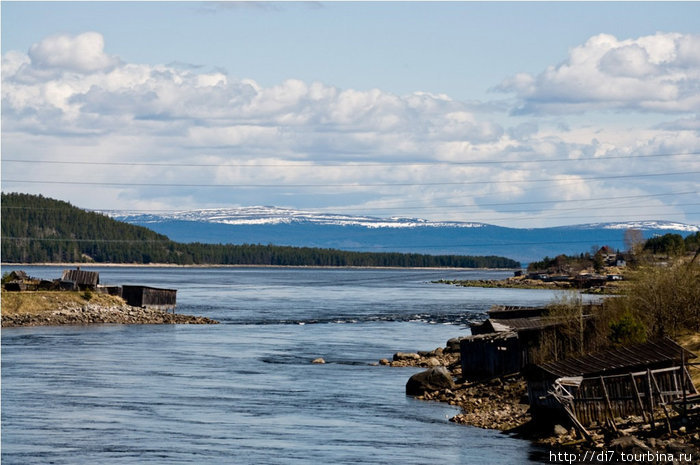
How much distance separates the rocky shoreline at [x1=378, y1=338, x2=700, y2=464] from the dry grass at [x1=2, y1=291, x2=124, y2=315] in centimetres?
4232

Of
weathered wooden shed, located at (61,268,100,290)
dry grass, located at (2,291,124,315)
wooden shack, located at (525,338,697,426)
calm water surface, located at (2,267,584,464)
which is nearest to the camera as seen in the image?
wooden shack, located at (525,338,697,426)

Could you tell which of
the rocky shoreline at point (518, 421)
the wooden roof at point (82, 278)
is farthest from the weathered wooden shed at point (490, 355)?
the wooden roof at point (82, 278)

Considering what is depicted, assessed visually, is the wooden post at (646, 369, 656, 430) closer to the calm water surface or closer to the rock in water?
the calm water surface

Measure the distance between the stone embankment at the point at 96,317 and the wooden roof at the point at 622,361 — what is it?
2480 inches

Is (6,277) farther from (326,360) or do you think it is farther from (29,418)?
(29,418)

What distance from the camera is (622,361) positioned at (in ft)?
134

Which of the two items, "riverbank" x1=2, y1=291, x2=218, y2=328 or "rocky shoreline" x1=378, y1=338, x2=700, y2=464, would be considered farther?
"riverbank" x1=2, y1=291, x2=218, y2=328

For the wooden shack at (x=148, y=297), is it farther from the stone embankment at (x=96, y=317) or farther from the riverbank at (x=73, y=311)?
the stone embankment at (x=96, y=317)

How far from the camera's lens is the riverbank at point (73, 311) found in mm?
96000

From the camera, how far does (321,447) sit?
131 ft

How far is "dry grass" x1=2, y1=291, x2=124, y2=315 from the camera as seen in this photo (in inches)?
3829

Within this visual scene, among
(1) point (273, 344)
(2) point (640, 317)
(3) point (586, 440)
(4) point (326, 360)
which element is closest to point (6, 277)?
(1) point (273, 344)

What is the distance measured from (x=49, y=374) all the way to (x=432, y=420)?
24449mm

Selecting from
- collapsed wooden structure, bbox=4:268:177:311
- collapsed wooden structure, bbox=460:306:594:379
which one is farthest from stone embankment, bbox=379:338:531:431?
collapsed wooden structure, bbox=4:268:177:311
